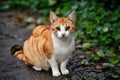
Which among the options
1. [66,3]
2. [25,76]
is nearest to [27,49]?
[25,76]

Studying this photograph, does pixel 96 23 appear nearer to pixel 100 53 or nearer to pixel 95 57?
pixel 100 53

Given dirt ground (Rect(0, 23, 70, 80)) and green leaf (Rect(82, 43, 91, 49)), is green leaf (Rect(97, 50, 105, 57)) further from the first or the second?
dirt ground (Rect(0, 23, 70, 80))

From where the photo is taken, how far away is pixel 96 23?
650cm

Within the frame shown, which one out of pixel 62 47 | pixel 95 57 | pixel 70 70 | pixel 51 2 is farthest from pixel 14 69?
pixel 51 2

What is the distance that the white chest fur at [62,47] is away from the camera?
4.35 metres

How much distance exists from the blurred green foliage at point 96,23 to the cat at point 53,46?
109 cm

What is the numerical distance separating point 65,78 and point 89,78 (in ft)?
1.20

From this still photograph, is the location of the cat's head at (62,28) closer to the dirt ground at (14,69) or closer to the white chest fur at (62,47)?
the white chest fur at (62,47)

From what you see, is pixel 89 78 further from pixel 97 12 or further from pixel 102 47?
pixel 97 12

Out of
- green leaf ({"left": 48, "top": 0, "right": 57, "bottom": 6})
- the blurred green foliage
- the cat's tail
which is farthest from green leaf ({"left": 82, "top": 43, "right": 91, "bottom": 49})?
green leaf ({"left": 48, "top": 0, "right": 57, "bottom": 6})

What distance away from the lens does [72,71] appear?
4.88m

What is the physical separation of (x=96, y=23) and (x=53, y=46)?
7.65 ft

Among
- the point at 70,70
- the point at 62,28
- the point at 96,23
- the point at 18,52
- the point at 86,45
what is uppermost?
the point at 62,28

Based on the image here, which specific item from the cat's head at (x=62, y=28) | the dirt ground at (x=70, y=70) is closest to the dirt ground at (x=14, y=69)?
the dirt ground at (x=70, y=70)
